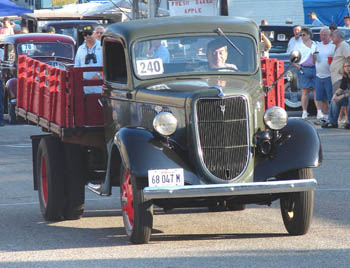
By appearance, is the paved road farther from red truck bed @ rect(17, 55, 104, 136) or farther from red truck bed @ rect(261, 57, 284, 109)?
red truck bed @ rect(261, 57, 284, 109)

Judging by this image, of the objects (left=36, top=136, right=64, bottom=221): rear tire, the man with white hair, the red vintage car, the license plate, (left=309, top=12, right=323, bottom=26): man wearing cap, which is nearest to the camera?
the license plate

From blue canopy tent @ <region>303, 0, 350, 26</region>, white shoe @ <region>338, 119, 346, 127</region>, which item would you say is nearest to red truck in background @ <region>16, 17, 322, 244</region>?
white shoe @ <region>338, 119, 346, 127</region>

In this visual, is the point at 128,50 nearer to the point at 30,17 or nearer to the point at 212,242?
the point at 212,242

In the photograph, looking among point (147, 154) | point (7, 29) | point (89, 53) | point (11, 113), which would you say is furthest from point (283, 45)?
point (147, 154)

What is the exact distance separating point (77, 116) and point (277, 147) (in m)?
2.19

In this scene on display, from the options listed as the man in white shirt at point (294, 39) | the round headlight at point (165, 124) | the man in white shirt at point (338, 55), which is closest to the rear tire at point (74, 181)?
the round headlight at point (165, 124)

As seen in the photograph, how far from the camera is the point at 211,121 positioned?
838 cm

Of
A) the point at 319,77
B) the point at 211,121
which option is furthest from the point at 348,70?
the point at 211,121

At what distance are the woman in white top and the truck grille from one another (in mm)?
12064

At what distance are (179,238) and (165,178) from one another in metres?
0.86

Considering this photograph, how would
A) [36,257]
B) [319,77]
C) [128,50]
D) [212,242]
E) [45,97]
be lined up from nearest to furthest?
[36,257], [212,242], [128,50], [45,97], [319,77]

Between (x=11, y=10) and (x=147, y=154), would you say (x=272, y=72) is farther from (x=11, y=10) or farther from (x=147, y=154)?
(x=11, y=10)

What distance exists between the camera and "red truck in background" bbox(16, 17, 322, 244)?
27.1ft

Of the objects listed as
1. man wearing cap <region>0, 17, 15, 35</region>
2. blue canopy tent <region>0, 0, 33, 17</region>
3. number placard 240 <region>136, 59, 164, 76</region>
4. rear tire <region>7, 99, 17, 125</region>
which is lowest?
rear tire <region>7, 99, 17, 125</region>
